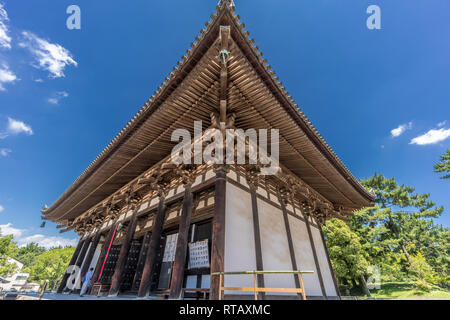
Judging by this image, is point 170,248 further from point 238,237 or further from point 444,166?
point 444,166

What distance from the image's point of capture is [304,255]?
6.80 m

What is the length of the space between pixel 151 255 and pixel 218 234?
2.84m

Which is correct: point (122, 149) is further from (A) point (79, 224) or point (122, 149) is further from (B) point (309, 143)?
(A) point (79, 224)

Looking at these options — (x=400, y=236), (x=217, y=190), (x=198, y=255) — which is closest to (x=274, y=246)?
(x=198, y=255)

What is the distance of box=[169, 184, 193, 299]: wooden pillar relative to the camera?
183 inches

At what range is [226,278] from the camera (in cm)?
418

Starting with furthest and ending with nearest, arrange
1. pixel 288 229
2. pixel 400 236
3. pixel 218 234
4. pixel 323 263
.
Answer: pixel 400 236, pixel 323 263, pixel 288 229, pixel 218 234

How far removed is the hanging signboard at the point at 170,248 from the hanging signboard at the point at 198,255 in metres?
0.99

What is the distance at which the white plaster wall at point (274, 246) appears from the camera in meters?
5.17

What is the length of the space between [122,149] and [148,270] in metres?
3.77

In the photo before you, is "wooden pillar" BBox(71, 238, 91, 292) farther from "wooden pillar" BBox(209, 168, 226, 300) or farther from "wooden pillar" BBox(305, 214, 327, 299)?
"wooden pillar" BBox(305, 214, 327, 299)

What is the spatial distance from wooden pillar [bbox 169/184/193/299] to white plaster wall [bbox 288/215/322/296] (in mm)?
3700

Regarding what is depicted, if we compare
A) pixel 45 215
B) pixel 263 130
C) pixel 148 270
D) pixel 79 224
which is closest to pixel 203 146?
pixel 263 130

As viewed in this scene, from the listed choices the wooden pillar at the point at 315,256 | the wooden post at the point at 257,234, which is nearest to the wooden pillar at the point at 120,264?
the wooden post at the point at 257,234
